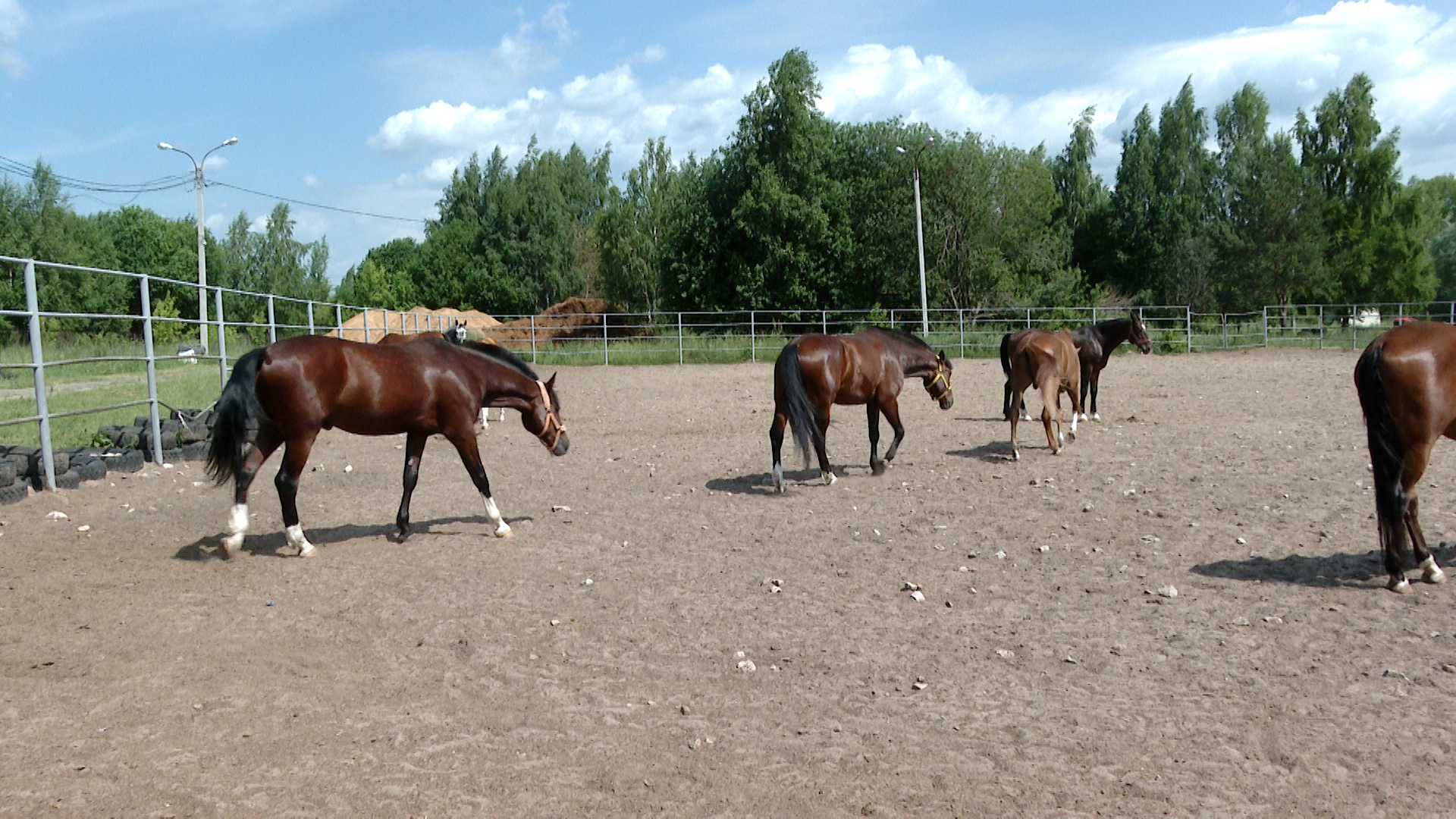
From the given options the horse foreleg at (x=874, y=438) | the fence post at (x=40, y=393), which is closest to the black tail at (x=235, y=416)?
the fence post at (x=40, y=393)

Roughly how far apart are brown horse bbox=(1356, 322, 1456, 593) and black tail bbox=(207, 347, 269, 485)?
666 centimetres

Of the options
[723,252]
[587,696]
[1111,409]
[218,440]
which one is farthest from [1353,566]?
[723,252]

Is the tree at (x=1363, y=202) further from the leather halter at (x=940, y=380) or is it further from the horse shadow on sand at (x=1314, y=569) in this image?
the horse shadow on sand at (x=1314, y=569)

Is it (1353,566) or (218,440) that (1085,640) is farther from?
(218,440)

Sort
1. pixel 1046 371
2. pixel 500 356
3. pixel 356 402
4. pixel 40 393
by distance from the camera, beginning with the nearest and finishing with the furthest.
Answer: pixel 356 402
pixel 500 356
pixel 40 393
pixel 1046 371

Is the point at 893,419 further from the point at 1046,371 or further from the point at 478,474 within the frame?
the point at 478,474

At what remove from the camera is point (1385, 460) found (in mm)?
5348

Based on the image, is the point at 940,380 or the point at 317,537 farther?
the point at 940,380

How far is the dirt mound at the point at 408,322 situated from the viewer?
22550mm

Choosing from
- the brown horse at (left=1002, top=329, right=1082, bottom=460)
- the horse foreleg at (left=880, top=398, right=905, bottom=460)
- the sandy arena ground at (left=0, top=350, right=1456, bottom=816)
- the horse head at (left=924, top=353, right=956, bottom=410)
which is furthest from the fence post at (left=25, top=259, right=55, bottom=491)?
the brown horse at (left=1002, top=329, right=1082, bottom=460)

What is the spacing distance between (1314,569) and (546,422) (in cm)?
540

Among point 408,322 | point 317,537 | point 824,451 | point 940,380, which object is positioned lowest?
point 317,537

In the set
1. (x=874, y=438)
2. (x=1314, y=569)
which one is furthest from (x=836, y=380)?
(x=1314, y=569)

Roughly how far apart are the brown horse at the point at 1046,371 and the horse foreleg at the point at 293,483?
270 inches
